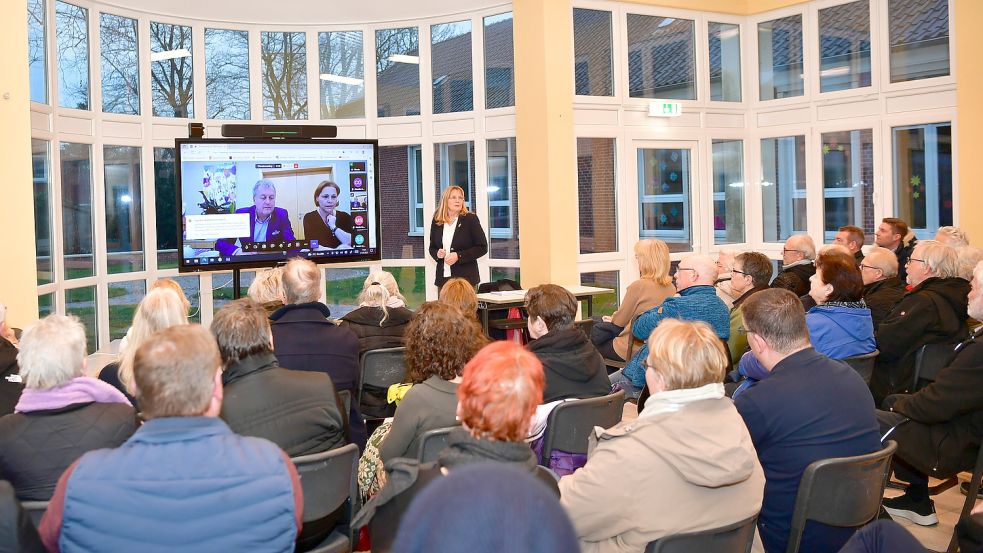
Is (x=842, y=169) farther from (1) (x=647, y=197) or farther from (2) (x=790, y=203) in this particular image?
(1) (x=647, y=197)

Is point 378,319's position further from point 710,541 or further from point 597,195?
point 597,195

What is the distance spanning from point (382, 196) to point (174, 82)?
7.84ft

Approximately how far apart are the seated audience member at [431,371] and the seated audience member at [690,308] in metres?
1.46

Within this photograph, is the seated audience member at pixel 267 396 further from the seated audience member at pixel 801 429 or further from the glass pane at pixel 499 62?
the glass pane at pixel 499 62

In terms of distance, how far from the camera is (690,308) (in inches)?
178

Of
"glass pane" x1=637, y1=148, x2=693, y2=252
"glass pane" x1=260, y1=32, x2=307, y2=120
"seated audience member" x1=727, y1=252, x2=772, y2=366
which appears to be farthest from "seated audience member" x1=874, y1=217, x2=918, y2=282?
"glass pane" x1=260, y1=32, x2=307, y2=120

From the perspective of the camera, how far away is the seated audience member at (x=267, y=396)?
2805mm

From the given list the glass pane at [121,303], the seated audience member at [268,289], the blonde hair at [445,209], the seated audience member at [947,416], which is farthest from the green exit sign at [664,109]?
the seated audience member at [947,416]

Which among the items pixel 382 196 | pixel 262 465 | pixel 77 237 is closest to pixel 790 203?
pixel 382 196

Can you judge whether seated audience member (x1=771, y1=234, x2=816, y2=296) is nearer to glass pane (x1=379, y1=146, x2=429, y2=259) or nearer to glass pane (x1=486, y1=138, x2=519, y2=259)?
glass pane (x1=486, y1=138, x2=519, y2=259)

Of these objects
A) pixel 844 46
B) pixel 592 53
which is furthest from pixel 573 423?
pixel 844 46

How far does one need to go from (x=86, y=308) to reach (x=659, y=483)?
698 centimetres

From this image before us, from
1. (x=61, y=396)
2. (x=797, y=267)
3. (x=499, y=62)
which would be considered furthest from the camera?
(x=499, y=62)

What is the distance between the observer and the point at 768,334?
3.03m
